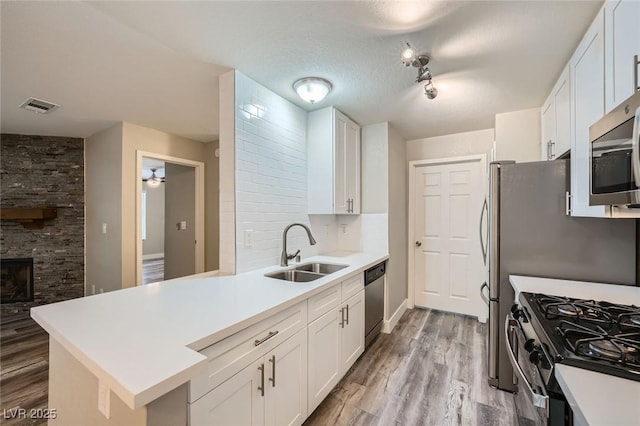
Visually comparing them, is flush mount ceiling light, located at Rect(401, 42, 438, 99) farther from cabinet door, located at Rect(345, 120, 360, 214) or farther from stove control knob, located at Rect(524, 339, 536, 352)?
stove control knob, located at Rect(524, 339, 536, 352)

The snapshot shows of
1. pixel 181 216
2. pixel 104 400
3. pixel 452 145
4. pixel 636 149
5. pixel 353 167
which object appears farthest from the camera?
pixel 181 216

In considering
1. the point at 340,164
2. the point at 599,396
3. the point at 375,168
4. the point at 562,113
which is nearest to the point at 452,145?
the point at 375,168

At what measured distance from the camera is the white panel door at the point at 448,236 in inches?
132

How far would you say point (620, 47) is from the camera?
117 centimetres

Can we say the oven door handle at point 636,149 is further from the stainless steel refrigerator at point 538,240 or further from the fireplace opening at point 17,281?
the fireplace opening at point 17,281

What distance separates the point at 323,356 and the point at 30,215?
4.20 m

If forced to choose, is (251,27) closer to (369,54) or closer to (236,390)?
(369,54)

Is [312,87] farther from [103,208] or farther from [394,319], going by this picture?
[103,208]

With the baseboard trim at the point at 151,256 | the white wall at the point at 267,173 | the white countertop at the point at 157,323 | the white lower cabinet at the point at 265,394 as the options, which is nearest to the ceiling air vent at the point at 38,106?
the white wall at the point at 267,173

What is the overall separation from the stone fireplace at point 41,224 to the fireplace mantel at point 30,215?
0.02 metres

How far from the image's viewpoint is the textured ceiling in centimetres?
139

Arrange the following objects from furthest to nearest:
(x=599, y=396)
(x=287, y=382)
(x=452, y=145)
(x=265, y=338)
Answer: (x=452, y=145), (x=287, y=382), (x=265, y=338), (x=599, y=396)

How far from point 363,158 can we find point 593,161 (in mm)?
2195

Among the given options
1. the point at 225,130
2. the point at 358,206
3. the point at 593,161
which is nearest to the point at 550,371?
the point at 593,161
